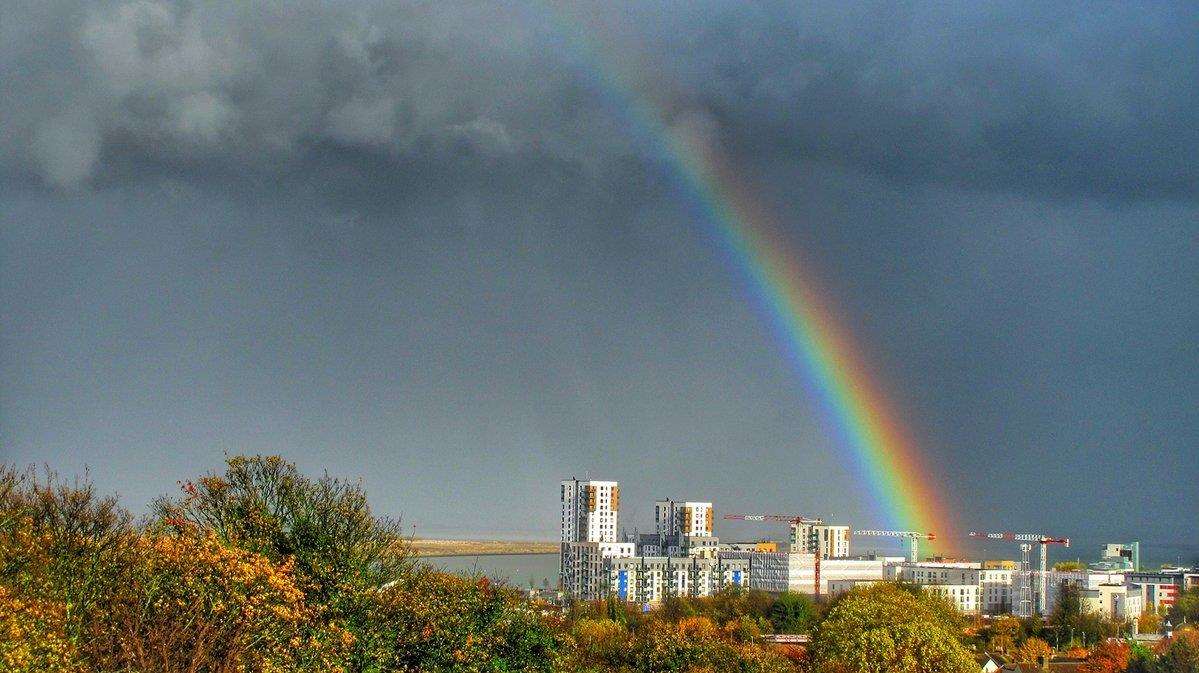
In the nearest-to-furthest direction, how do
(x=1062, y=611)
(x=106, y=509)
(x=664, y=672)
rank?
(x=106, y=509)
(x=664, y=672)
(x=1062, y=611)

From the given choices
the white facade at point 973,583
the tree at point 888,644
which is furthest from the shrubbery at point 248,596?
the white facade at point 973,583

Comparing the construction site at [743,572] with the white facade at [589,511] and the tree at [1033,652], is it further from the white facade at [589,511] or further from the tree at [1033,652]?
the tree at [1033,652]

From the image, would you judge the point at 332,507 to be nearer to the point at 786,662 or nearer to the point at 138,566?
the point at 138,566

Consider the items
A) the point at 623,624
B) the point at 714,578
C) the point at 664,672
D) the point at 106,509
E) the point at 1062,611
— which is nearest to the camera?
the point at 106,509

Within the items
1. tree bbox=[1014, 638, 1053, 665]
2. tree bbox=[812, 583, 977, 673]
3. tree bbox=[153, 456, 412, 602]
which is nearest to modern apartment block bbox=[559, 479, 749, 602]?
tree bbox=[1014, 638, 1053, 665]

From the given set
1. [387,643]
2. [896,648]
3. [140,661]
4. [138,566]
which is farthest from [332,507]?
[896,648]

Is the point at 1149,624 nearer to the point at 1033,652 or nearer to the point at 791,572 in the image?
the point at 1033,652
